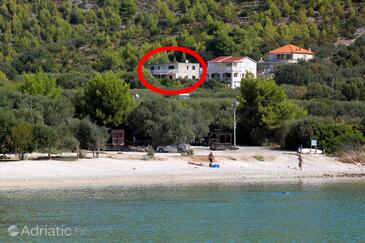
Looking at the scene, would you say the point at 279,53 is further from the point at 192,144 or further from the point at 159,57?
the point at 192,144

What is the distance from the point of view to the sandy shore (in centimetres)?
4344

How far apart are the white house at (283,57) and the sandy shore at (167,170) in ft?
183

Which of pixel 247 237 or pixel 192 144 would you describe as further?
pixel 192 144

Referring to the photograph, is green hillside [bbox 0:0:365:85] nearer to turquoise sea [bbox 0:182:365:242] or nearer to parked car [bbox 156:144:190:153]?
parked car [bbox 156:144:190:153]

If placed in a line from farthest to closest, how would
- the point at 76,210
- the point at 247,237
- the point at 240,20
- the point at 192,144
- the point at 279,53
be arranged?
the point at 240,20 < the point at 279,53 < the point at 192,144 < the point at 76,210 < the point at 247,237

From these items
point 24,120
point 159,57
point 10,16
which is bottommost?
point 24,120

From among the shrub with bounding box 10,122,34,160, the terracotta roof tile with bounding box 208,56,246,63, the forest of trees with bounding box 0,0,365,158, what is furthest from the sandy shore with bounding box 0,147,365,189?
the terracotta roof tile with bounding box 208,56,246,63

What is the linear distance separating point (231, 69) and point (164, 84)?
10654 mm

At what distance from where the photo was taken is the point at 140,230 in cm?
3098

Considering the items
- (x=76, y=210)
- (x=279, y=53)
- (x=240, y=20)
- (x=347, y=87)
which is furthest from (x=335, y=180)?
(x=240, y=20)

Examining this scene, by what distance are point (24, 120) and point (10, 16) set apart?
306 ft

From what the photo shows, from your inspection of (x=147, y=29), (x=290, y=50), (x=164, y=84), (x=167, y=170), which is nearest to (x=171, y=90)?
(x=164, y=84)

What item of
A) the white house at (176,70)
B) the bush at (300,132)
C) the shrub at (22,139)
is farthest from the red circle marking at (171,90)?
the shrub at (22,139)

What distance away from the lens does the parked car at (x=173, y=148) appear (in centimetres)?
5514
